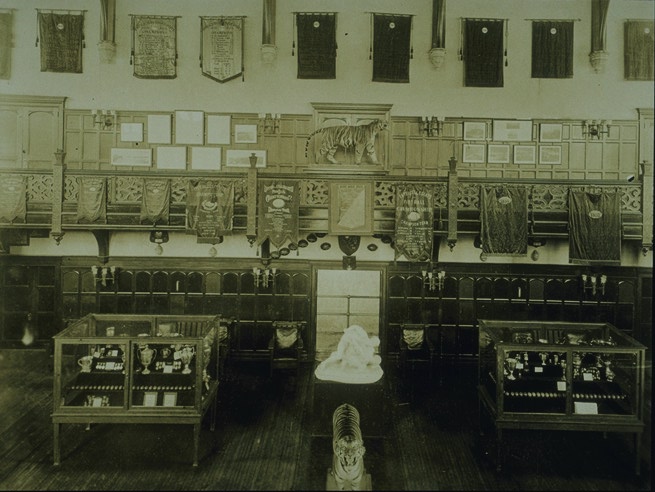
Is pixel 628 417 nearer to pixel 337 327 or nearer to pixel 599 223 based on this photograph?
pixel 599 223

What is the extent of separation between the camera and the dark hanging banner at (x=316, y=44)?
10695 millimetres

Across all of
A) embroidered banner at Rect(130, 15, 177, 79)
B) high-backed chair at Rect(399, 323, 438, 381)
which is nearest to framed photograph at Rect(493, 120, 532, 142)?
high-backed chair at Rect(399, 323, 438, 381)

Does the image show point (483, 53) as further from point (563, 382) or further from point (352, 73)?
point (563, 382)

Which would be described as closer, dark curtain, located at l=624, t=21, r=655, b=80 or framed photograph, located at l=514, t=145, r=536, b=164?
dark curtain, located at l=624, t=21, r=655, b=80

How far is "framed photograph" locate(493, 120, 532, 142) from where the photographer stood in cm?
1069

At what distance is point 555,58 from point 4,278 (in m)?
13.1

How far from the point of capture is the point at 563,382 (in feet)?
21.5

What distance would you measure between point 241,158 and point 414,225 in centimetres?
419

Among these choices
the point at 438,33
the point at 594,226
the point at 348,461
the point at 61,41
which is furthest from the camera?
the point at 61,41

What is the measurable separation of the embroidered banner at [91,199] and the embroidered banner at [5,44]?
11.4 ft

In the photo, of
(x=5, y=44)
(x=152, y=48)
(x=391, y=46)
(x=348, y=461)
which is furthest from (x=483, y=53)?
(x=5, y=44)

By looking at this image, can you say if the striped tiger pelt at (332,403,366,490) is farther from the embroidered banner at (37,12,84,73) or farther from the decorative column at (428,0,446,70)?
the embroidered banner at (37,12,84,73)

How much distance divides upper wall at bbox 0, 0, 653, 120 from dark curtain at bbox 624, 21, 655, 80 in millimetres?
159

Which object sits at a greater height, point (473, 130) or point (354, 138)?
point (473, 130)
